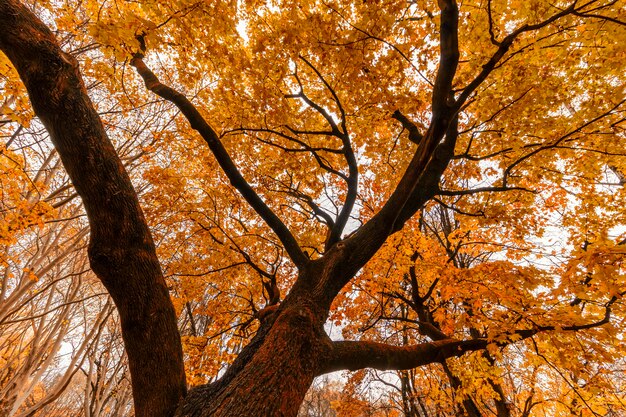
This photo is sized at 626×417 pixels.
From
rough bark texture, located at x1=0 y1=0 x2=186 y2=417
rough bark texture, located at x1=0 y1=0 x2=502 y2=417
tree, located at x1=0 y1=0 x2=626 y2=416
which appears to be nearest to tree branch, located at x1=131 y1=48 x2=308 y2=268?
tree, located at x1=0 y1=0 x2=626 y2=416

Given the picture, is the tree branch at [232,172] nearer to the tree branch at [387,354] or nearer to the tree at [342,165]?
the tree at [342,165]

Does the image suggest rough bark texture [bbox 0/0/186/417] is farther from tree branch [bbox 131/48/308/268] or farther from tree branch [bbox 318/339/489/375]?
tree branch [bbox 318/339/489/375]

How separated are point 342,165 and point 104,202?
4.66 m

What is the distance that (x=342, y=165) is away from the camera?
19.4 ft

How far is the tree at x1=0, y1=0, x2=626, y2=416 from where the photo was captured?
1.93 metres

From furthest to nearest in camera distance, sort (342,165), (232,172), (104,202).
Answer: (342,165)
(232,172)
(104,202)

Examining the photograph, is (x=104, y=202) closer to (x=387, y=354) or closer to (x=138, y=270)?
(x=138, y=270)

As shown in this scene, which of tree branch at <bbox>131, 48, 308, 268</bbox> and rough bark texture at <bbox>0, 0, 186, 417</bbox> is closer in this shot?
rough bark texture at <bbox>0, 0, 186, 417</bbox>

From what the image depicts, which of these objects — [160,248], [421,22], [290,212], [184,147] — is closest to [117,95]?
[184,147]

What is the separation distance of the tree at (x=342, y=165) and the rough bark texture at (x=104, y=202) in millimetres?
12

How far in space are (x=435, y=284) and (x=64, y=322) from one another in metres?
10.0

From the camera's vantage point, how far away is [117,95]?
267 inches

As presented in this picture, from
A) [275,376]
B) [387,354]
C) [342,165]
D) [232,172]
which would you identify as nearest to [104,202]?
[232,172]

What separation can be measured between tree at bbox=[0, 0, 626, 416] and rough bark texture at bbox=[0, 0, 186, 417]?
0.01 metres
